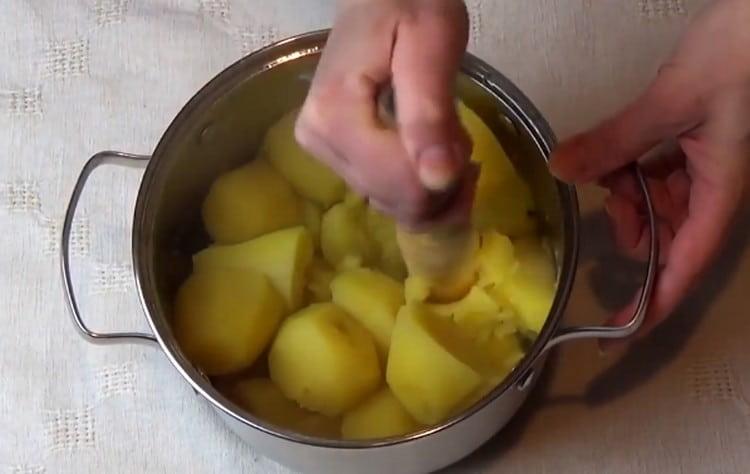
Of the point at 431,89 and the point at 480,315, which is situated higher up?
the point at 431,89

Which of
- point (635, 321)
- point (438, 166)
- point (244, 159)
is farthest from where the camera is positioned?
point (244, 159)

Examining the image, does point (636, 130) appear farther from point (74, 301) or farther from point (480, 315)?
point (74, 301)

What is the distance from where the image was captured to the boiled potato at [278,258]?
54 cm

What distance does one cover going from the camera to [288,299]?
1.77 feet

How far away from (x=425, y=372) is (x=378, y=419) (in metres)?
0.04

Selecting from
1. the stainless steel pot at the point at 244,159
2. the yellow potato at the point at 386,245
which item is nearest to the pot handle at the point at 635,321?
the stainless steel pot at the point at 244,159

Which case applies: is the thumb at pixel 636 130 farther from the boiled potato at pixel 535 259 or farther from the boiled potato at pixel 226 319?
the boiled potato at pixel 226 319

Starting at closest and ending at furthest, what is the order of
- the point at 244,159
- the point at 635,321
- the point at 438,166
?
the point at 438,166 < the point at 635,321 < the point at 244,159

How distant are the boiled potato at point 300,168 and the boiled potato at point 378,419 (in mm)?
116

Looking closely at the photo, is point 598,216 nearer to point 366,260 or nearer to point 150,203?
point 366,260

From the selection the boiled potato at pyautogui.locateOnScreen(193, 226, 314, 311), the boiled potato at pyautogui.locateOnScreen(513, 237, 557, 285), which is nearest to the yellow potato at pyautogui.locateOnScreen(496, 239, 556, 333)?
the boiled potato at pyautogui.locateOnScreen(513, 237, 557, 285)

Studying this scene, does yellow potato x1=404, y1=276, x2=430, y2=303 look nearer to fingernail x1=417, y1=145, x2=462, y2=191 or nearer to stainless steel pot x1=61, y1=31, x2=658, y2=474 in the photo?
stainless steel pot x1=61, y1=31, x2=658, y2=474

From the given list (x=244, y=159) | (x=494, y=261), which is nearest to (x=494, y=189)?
→ (x=494, y=261)

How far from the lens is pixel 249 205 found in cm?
56
